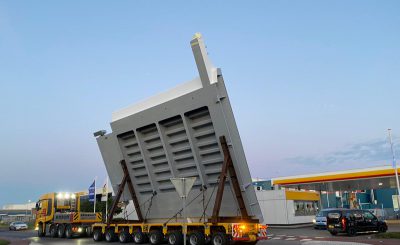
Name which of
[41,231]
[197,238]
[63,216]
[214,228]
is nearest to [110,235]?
[197,238]

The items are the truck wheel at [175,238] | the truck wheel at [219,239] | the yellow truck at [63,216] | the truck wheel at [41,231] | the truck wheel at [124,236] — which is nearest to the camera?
the truck wheel at [219,239]

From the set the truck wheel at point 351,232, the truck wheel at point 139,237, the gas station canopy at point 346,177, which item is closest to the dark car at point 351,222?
the truck wheel at point 351,232

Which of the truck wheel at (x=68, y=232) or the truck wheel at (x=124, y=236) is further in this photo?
the truck wheel at (x=68, y=232)

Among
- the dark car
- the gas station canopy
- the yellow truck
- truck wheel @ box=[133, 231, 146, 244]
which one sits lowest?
the dark car

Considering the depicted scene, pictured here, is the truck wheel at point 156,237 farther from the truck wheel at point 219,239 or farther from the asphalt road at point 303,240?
the asphalt road at point 303,240

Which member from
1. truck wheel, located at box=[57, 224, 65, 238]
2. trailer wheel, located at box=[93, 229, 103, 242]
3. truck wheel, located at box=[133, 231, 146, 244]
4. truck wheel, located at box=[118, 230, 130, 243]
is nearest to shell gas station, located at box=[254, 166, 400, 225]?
truck wheel, located at box=[57, 224, 65, 238]

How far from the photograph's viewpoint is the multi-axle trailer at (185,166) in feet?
50.3

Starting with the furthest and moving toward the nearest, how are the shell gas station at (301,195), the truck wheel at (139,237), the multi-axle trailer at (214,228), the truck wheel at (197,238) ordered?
the shell gas station at (301,195) < the truck wheel at (139,237) < the truck wheel at (197,238) < the multi-axle trailer at (214,228)

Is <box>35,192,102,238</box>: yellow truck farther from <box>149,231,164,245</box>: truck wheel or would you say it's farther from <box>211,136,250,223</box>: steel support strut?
<box>211,136,250,223</box>: steel support strut

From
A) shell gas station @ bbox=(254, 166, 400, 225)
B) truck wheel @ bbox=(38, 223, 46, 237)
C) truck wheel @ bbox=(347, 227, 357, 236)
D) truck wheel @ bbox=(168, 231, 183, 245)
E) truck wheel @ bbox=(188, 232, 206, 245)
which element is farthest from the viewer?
shell gas station @ bbox=(254, 166, 400, 225)

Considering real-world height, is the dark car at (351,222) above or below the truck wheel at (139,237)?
below

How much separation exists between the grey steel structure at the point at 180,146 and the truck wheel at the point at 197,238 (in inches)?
36.3

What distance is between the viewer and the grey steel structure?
15359 mm

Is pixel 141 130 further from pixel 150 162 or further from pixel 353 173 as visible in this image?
pixel 353 173
